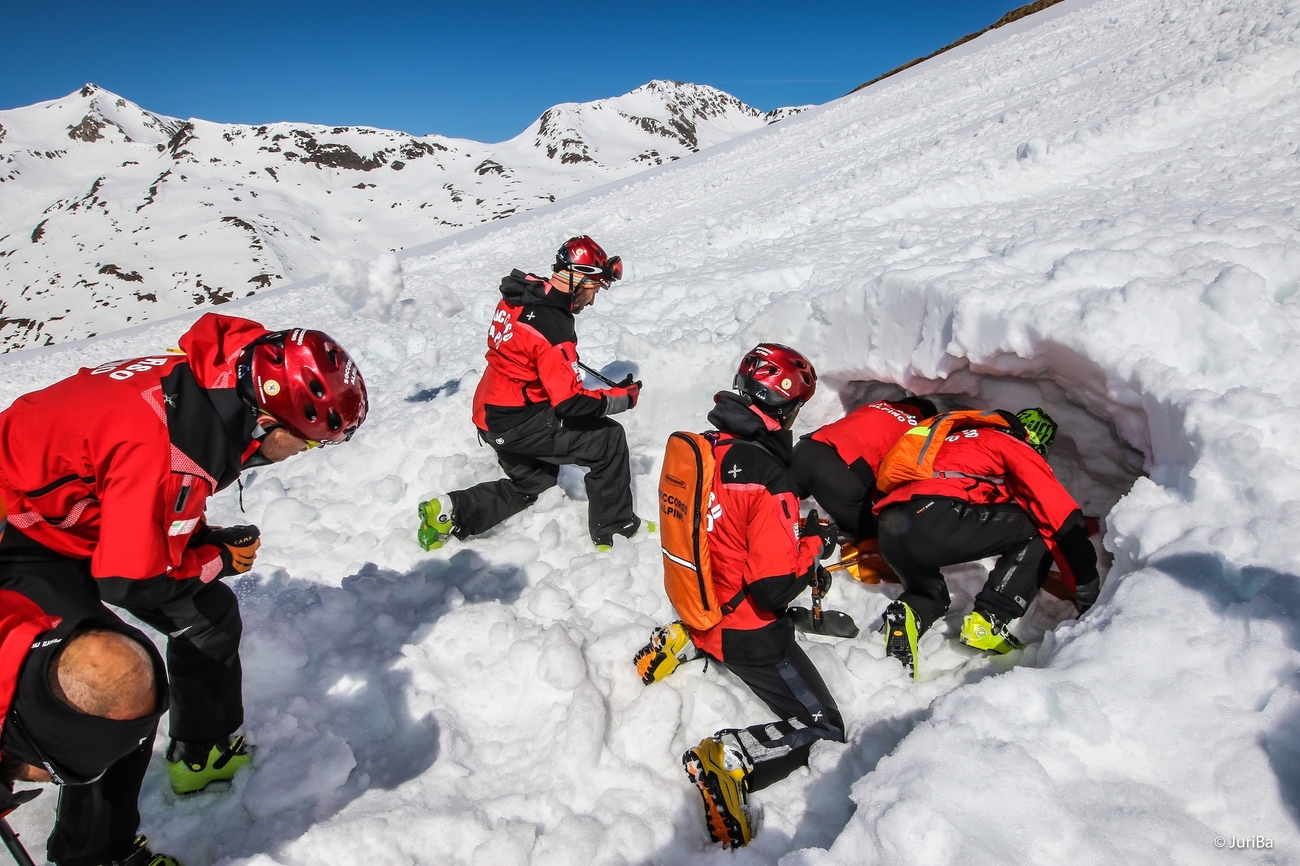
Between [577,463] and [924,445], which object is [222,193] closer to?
[577,463]

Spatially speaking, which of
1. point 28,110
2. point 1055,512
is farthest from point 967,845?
point 28,110

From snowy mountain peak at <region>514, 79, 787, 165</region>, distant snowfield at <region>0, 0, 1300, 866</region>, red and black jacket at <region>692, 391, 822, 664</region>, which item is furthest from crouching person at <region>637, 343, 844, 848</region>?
snowy mountain peak at <region>514, 79, 787, 165</region>

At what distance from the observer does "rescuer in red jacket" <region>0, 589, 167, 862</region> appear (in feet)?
5.63

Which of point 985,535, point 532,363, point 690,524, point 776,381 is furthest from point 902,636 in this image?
point 532,363

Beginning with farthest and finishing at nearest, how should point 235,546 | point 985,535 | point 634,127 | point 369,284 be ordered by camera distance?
point 634,127, point 369,284, point 985,535, point 235,546

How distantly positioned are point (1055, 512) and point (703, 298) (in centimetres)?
414

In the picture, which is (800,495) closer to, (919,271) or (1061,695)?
(919,271)

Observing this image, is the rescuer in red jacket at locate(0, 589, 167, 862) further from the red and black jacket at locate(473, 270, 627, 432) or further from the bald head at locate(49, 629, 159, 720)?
the red and black jacket at locate(473, 270, 627, 432)

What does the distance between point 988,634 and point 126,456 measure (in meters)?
3.54

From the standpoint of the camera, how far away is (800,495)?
4.21 meters

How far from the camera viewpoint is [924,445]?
3.53 meters

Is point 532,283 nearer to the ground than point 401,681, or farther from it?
farther from it

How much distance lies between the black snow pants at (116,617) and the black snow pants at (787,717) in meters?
2.18

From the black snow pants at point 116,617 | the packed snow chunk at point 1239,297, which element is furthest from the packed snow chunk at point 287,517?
the packed snow chunk at point 1239,297
